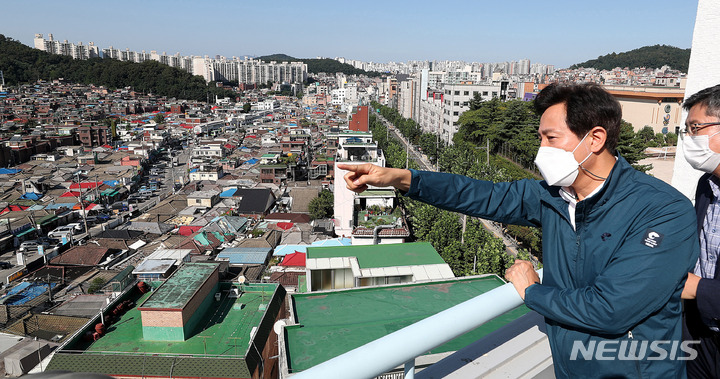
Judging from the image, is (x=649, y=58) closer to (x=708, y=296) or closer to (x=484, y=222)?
(x=484, y=222)

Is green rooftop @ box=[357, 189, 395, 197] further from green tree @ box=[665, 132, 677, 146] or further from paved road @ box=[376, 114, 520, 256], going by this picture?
green tree @ box=[665, 132, 677, 146]

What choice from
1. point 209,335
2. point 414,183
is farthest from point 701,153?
point 209,335

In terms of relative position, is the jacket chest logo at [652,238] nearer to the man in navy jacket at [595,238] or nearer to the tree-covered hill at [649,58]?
the man in navy jacket at [595,238]

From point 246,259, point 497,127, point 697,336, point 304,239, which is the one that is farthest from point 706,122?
point 497,127

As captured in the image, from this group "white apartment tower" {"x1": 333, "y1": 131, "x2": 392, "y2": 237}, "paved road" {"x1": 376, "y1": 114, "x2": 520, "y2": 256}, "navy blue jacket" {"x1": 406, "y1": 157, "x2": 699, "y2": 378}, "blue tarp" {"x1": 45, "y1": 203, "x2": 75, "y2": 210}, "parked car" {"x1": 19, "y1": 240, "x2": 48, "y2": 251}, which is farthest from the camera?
"blue tarp" {"x1": 45, "y1": 203, "x2": 75, "y2": 210}

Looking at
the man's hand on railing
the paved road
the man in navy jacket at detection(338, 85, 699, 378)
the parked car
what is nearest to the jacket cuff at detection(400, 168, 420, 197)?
the man in navy jacket at detection(338, 85, 699, 378)

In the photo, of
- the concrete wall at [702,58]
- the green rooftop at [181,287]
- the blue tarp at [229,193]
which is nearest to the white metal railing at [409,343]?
the concrete wall at [702,58]
